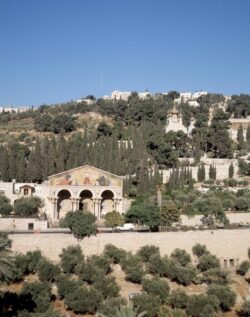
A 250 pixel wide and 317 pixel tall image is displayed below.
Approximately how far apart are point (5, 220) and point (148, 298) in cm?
1481

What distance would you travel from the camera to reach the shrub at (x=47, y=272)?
29984mm

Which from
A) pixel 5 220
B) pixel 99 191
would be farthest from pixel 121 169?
pixel 5 220

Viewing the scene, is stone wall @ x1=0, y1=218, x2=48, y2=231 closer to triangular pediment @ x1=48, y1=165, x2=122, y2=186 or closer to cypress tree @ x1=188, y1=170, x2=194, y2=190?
triangular pediment @ x1=48, y1=165, x2=122, y2=186

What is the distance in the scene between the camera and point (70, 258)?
A: 1265 inches

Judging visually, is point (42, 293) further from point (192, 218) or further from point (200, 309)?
point (192, 218)

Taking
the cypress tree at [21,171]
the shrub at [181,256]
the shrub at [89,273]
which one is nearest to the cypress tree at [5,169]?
the cypress tree at [21,171]

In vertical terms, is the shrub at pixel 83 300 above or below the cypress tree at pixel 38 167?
below

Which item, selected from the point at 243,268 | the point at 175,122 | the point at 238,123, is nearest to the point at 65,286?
the point at 243,268

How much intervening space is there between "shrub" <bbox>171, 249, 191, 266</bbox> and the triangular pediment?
42.7 feet

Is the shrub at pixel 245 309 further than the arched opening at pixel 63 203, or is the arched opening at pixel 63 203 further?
the arched opening at pixel 63 203

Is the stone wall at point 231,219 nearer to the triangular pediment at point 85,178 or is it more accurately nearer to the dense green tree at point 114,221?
the dense green tree at point 114,221

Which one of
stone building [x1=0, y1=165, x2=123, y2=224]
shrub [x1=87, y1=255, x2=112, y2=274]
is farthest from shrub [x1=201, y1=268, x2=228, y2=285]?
stone building [x1=0, y1=165, x2=123, y2=224]

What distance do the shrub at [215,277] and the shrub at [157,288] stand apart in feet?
12.8

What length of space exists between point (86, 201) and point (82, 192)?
103cm
